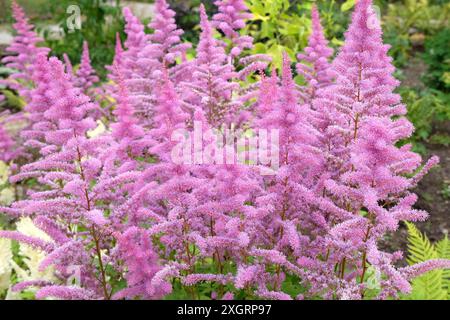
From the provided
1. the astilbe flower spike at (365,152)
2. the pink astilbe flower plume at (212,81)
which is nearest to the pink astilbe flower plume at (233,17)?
the pink astilbe flower plume at (212,81)

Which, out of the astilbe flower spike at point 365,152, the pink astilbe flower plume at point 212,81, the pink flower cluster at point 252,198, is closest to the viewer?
the astilbe flower spike at point 365,152

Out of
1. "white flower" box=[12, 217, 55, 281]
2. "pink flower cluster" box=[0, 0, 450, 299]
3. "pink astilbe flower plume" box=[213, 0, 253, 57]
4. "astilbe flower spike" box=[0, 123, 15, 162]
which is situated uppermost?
"pink astilbe flower plume" box=[213, 0, 253, 57]

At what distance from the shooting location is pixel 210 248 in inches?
130

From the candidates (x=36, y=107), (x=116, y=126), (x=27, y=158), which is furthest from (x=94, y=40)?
A: (x=116, y=126)

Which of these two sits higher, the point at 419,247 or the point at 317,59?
the point at 317,59

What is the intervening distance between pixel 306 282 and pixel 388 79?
1.39 m

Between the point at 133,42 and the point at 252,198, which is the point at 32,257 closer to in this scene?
the point at 252,198

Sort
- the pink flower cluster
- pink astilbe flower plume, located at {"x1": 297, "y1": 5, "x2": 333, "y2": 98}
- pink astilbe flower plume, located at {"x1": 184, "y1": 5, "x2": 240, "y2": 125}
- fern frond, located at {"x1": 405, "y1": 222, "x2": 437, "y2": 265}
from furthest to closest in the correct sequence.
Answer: pink astilbe flower plume, located at {"x1": 297, "y1": 5, "x2": 333, "y2": 98}, fern frond, located at {"x1": 405, "y1": 222, "x2": 437, "y2": 265}, pink astilbe flower plume, located at {"x1": 184, "y1": 5, "x2": 240, "y2": 125}, the pink flower cluster

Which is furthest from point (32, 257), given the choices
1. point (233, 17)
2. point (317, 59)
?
point (317, 59)

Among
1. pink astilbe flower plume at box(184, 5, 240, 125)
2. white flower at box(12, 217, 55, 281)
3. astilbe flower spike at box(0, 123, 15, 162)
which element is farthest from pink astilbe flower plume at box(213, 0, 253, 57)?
astilbe flower spike at box(0, 123, 15, 162)

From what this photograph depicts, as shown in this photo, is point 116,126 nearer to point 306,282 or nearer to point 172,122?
point 172,122

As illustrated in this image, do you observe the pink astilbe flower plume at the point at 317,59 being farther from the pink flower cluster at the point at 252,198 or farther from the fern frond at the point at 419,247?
the fern frond at the point at 419,247

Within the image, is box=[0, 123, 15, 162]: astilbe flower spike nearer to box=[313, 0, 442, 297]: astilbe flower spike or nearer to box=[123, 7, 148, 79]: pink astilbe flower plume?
box=[123, 7, 148, 79]: pink astilbe flower plume

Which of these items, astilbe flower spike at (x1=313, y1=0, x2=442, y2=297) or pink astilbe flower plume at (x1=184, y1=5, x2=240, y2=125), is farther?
pink astilbe flower plume at (x1=184, y1=5, x2=240, y2=125)
